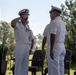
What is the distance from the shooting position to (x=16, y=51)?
5.17m

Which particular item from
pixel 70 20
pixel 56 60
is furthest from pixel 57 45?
pixel 70 20

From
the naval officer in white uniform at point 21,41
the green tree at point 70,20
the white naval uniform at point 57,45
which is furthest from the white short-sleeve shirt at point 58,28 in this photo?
the green tree at point 70,20

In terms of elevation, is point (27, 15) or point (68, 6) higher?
point (68, 6)

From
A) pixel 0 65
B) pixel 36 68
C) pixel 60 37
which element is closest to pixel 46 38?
pixel 60 37

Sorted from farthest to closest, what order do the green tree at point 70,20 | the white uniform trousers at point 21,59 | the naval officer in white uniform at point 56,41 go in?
the green tree at point 70,20, the white uniform trousers at point 21,59, the naval officer in white uniform at point 56,41

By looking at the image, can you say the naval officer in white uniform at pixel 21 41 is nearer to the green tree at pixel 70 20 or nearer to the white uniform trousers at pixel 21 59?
the white uniform trousers at pixel 21 59

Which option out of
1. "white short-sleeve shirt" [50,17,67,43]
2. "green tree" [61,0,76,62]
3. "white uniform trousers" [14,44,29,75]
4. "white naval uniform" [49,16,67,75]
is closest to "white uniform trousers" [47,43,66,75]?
"white naval uniform" [49,16,67,75]

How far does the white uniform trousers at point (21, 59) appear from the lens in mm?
5148

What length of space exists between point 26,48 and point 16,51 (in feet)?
0.61

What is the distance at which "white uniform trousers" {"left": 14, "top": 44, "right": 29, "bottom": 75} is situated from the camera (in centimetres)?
515

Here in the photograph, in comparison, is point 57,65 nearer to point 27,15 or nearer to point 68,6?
point 27,15

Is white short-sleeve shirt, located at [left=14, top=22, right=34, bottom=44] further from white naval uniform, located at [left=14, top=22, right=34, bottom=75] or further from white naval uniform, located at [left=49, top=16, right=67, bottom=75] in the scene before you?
white naval uniform, located at [left=49, top=16, right=67, bottom=75]

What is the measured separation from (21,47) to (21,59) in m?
0.23

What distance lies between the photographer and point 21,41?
16.9 feet
